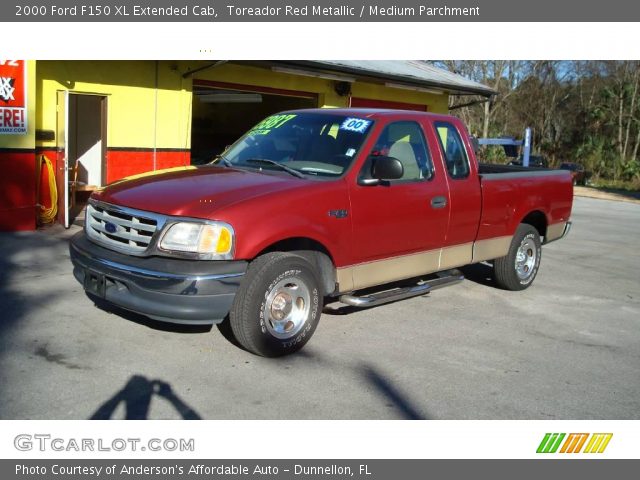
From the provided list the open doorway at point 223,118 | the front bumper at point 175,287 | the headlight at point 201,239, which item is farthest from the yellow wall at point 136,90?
the headlight at point 201,239

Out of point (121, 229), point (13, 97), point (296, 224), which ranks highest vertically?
point (13, 97)

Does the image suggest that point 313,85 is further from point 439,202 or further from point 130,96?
point 439,202

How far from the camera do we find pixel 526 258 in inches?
319

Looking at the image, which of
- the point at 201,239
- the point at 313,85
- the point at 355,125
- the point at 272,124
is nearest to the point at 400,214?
the point at 355,125

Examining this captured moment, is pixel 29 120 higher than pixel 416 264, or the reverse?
pixel 29 120

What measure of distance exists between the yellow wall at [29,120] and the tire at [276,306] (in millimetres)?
6292

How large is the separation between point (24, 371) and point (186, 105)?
826 cm

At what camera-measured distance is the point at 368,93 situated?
16109mm

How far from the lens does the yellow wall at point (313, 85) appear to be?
12602mm

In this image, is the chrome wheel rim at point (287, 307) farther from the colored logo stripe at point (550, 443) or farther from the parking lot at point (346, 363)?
the colored logo stripe at point (550, 443)

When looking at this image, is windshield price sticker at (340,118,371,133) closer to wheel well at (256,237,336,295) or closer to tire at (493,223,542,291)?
wheel well at (256,237,336,295)

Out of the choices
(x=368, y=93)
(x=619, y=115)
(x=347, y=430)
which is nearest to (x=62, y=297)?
(x=347, y=430)

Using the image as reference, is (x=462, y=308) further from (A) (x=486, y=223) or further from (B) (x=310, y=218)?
(B) (x=310, y=218)

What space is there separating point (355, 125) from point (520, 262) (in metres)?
3.07
